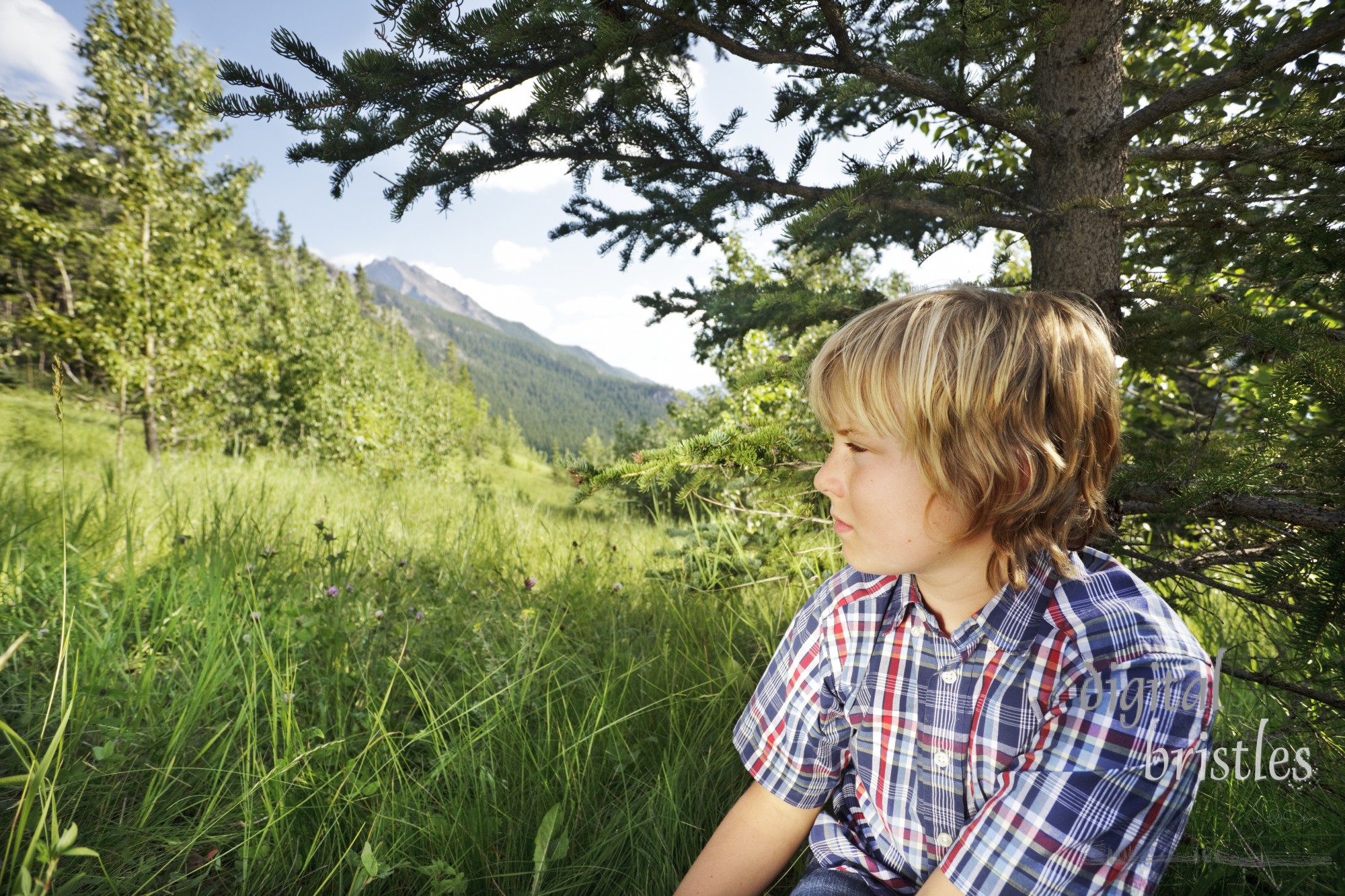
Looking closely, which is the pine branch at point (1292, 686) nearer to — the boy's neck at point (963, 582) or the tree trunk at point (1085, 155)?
the boy's neck at point (963, 582)

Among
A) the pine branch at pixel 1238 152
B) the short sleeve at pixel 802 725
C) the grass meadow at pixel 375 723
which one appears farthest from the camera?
the pine branch at pixel 1238 152

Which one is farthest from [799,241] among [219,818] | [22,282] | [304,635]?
[22,282]

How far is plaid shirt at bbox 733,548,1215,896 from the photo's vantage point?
85 centimetres

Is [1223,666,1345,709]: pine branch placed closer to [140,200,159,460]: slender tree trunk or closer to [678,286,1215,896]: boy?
[678,286,1215,896]: boy

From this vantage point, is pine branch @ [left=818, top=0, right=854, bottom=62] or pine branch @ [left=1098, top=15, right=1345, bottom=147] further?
pine branch @ [left=818, top=0, right=854, bottom=62]

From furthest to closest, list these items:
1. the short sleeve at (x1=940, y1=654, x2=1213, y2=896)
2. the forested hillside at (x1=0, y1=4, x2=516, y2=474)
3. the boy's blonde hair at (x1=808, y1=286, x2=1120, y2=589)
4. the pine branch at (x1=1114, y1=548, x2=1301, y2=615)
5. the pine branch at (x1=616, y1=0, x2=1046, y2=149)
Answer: the forested hillside at (x1=0, y1=4, x2=516, y2=474), the pine branch at (x1=616, y1=0, x2=1046, y2=149), the pine branch at (x1=1114, y1=548, x2=1301, y2=615), the boy's blonde hair at (x1=808, y1=286, x2=1120, y2=589), the short sleeve at (x1=940, y1=654, x2=1213, y2=896)

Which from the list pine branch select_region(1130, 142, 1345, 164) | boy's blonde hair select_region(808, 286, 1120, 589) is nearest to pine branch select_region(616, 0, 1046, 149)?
pine branch select_region(1130, 142, 1345, 164)

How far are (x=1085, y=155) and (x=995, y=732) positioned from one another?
194cm

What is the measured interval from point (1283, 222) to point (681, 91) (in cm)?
197

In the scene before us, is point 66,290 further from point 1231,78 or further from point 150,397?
point 1231,78

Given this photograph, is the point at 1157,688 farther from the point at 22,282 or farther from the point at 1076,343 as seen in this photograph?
the point at 22,282

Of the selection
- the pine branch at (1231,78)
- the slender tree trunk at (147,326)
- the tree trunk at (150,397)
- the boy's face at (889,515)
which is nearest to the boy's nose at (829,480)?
the boy's face at (889,515)

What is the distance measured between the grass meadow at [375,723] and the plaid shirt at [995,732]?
1.54 feet

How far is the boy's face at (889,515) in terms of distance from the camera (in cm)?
112
